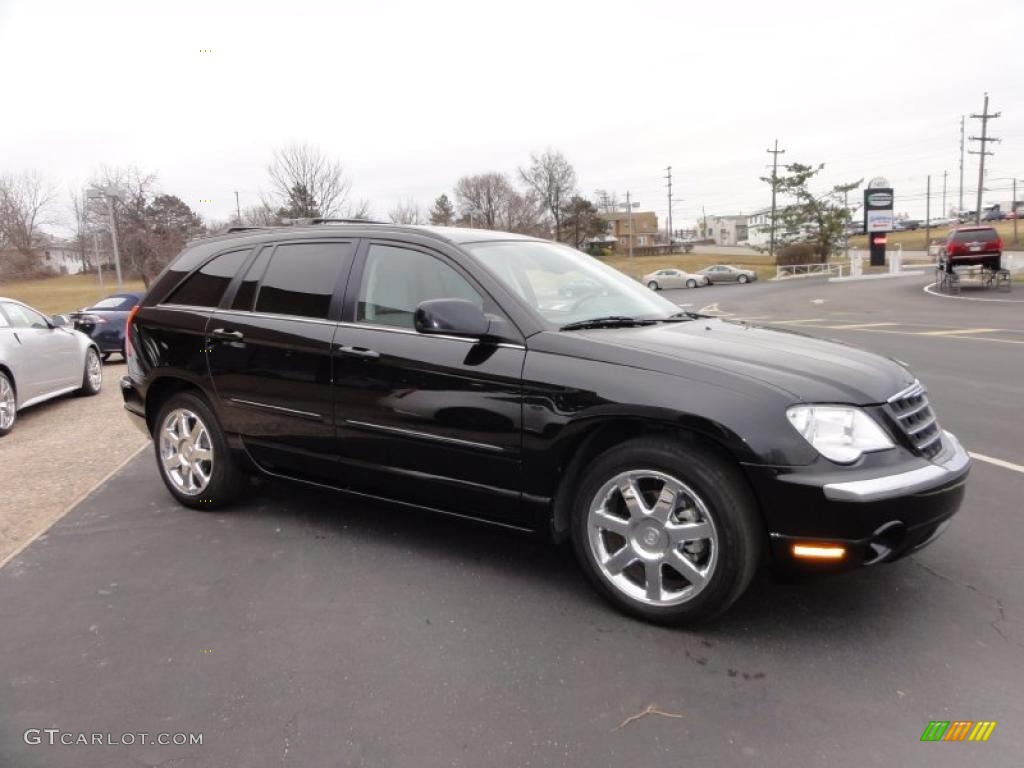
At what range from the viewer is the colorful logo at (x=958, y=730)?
2.38 metres

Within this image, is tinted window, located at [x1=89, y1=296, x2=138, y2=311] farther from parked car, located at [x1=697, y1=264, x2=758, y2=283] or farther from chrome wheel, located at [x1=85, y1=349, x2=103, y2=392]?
parked car, located at [x1=697, y1=264, x2=758, y2=283]

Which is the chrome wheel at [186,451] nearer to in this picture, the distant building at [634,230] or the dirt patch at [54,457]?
the dirt patch at [54,457]

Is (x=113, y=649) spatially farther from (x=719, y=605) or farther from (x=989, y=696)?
(x=989, y=696)

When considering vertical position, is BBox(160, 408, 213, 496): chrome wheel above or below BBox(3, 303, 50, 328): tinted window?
below

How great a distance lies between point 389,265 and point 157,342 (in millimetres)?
1914

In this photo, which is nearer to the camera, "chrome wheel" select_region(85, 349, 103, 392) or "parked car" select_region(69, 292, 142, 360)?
"chrome wheel" select_region(85, 349, 103, 392)

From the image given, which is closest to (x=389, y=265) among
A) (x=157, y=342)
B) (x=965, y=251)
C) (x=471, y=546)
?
(x=471, y=546)

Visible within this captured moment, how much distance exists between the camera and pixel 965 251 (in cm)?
2753

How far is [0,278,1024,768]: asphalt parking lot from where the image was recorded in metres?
2.41

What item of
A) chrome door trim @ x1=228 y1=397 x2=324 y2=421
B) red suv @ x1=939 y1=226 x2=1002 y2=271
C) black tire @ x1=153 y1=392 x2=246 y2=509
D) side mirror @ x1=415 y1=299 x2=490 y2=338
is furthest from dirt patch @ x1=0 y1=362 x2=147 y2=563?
red suv @ x1=939 y1=226 x2=1002 y2=271

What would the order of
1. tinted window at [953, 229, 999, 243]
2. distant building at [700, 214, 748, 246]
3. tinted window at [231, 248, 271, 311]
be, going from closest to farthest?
tinted window at [231, 248, 271, 311] → tinted window at [953, 229, 999, 243] → distant building at [700, 214, 748, 246]

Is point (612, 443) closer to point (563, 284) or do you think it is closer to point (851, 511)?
point (851, 511)

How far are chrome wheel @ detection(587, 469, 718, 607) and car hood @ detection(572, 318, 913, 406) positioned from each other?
1.65 ft

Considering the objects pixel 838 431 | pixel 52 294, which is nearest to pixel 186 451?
pixel 838 431
